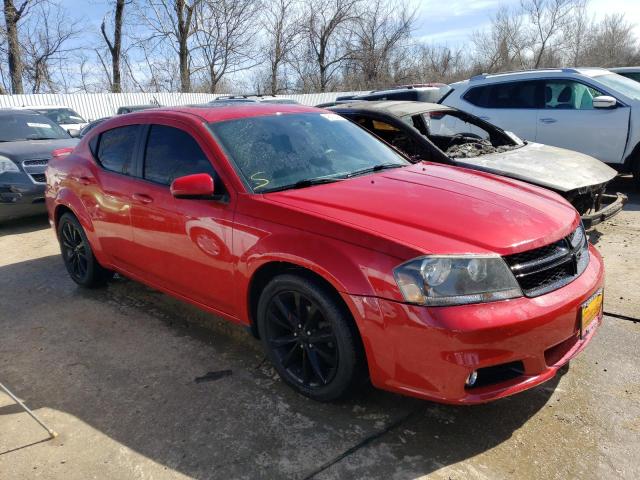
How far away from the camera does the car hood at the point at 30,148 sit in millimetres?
7307

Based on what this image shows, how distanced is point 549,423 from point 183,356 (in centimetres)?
224

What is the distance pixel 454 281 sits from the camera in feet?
7.61

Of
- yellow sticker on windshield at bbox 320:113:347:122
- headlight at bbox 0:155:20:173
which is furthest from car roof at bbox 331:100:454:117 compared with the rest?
headlight at bbox 0:155:20:173

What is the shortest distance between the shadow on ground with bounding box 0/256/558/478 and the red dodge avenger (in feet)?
0.78

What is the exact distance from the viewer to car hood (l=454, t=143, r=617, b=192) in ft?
15.4

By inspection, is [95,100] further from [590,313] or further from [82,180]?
[590,313]

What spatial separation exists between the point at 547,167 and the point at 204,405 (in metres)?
3.89

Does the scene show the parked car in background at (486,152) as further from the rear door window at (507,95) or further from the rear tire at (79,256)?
the rear tire at (79,256)

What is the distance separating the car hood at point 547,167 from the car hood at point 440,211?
146cm

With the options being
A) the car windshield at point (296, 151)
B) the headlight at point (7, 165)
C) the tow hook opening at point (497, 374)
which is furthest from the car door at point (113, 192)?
the headlight at point (7, 165)

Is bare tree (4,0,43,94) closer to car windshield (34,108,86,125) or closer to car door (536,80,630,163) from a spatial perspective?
car windshield (34,108,86,125)

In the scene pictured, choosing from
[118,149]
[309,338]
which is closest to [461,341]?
[309,338]

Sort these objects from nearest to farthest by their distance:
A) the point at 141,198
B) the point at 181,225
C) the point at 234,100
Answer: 1. the point at 181,225
2. the point at 141,198
3. the point at 234,100

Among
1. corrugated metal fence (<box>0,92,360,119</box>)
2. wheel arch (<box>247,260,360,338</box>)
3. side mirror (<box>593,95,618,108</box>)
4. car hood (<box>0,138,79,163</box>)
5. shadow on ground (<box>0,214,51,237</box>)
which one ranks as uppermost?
corrugated metal fence (<box>0,92,360,119</box>)
